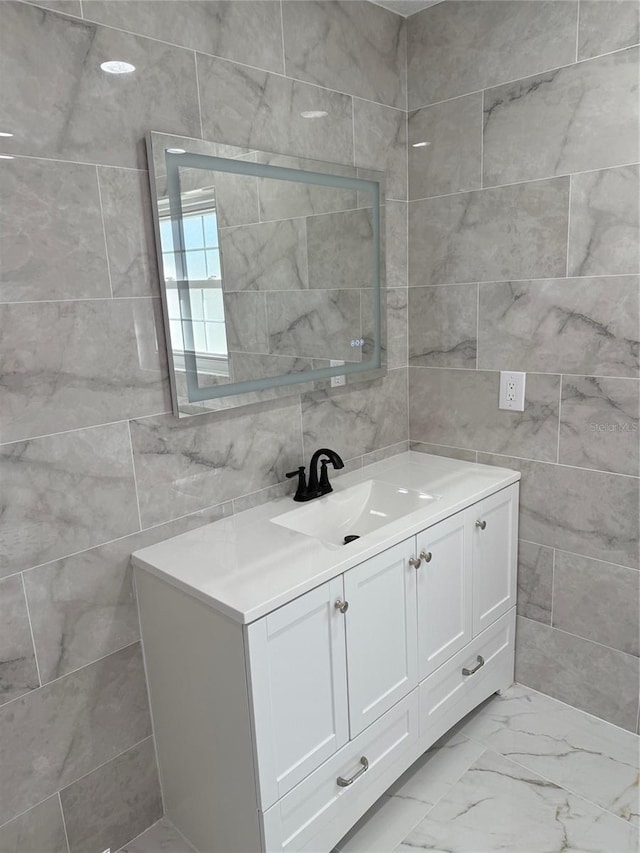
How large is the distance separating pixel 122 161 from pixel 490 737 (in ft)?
6.98

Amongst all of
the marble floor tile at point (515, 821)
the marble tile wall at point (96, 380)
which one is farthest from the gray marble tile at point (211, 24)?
the marble floor tile at point (515, 821)

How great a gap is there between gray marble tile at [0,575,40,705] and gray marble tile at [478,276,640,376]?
1670 mm

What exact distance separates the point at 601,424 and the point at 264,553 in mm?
1168

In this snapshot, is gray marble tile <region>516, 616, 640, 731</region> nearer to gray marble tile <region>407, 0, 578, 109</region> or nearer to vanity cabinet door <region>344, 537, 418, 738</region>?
vanity cabinet door <region>344, 537, 418, 738</region>

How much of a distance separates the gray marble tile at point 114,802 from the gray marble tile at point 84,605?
13.6 inches

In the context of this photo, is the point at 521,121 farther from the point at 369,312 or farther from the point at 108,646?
the point at 108,646

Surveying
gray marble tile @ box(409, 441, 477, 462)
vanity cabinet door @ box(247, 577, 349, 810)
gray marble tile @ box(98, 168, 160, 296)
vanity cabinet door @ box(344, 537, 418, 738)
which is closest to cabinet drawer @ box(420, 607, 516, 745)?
vanity cabinet door @ box(344, 537, 418, 738)

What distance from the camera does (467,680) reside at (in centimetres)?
203

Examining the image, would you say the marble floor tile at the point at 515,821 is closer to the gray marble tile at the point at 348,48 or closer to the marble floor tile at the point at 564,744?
the marble floor tile at the point at 564,744

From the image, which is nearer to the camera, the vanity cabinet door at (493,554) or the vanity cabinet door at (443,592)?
the vanity cabinet door at (443,592)

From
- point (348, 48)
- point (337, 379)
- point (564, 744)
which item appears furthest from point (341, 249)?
point (564, 744)

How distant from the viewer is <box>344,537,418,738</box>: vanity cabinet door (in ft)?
5.11

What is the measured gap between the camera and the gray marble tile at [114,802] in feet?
5.24

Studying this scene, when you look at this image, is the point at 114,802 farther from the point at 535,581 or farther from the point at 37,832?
the point at 535,581
